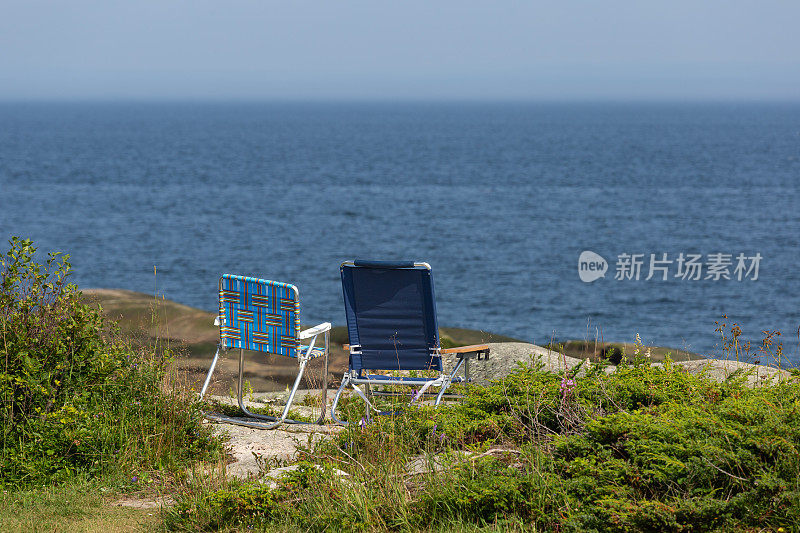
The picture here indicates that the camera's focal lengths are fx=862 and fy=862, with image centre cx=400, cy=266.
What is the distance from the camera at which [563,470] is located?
13.7 feet

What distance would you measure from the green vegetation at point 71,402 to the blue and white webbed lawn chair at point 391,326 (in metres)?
1.38

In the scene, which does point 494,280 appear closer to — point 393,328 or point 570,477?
point 393,328

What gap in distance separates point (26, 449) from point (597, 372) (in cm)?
343

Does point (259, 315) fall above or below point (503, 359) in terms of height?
above

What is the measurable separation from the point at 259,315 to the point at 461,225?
31.9 m

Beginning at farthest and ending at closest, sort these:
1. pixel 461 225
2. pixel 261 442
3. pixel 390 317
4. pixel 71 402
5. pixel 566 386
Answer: pixel 461 225 → pixel 390 317 → pixel 261 442 → pixel 71 402 → pixel 566 386

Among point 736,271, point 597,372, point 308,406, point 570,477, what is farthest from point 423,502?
point 736,271

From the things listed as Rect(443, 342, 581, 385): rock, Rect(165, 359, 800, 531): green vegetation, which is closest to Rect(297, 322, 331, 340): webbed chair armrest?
Rect(165, 359, 800, 531): green vegetation

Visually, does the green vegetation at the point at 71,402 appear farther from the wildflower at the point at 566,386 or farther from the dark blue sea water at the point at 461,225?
the dark blue sea water at the point at 461,225

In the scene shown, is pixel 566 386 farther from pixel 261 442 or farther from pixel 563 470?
pixel 261 442

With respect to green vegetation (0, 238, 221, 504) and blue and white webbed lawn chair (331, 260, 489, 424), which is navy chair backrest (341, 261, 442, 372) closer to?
blue and white webbed lawn chair (331, 260, 489, 424)

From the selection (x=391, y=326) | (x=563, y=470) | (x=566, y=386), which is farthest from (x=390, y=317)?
(x=563, y=470)

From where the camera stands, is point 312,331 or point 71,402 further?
point 312,331

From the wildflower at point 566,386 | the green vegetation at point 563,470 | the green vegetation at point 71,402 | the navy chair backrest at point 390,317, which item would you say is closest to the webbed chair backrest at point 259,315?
the navy chair backrest at point 390,317
